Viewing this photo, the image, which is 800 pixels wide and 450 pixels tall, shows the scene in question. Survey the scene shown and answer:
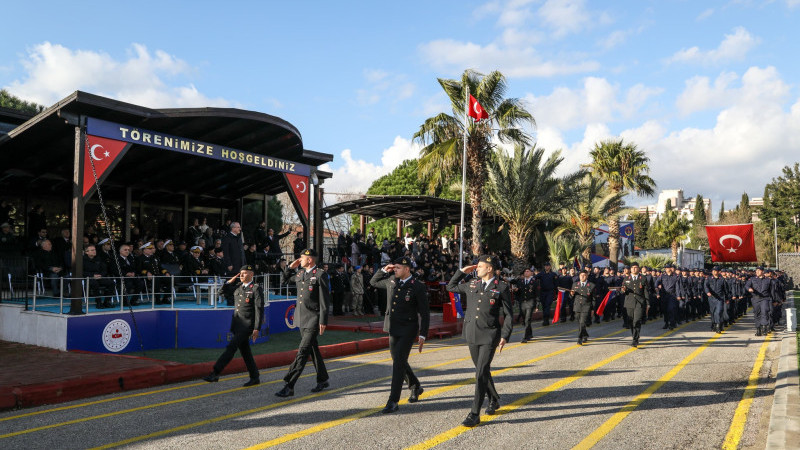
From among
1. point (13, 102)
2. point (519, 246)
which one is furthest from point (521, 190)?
point (13, 102)

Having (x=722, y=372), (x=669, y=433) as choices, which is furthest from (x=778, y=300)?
(x=669, y=433)

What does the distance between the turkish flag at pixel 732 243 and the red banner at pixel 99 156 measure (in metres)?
36.3

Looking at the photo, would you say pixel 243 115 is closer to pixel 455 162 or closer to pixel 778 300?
pixel 455 162

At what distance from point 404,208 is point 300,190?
11626 mm

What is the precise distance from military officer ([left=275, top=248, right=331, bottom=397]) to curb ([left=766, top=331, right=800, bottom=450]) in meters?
5.21

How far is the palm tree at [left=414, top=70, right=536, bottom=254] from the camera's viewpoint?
23.8 meters

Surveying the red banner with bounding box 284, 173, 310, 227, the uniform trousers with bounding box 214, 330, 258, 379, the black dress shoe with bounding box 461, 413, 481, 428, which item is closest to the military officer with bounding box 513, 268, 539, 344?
the red banner with bounding box 284, 173, 310, 227

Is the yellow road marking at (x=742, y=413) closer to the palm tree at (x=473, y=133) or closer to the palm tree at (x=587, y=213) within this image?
the palm tree at (x=473, y=133)

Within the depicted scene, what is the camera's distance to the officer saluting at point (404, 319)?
7.19 m

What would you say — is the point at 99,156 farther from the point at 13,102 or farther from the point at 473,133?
the point at 13,102

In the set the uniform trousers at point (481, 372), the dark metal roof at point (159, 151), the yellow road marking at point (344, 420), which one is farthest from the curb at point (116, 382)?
the dark metal roof at point (159, 151)

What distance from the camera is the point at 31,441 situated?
5.86m

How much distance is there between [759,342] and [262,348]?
12208 mm

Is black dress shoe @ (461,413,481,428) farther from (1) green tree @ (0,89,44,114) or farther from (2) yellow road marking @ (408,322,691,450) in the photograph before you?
(1) green tree @ (0,89,44,114)
